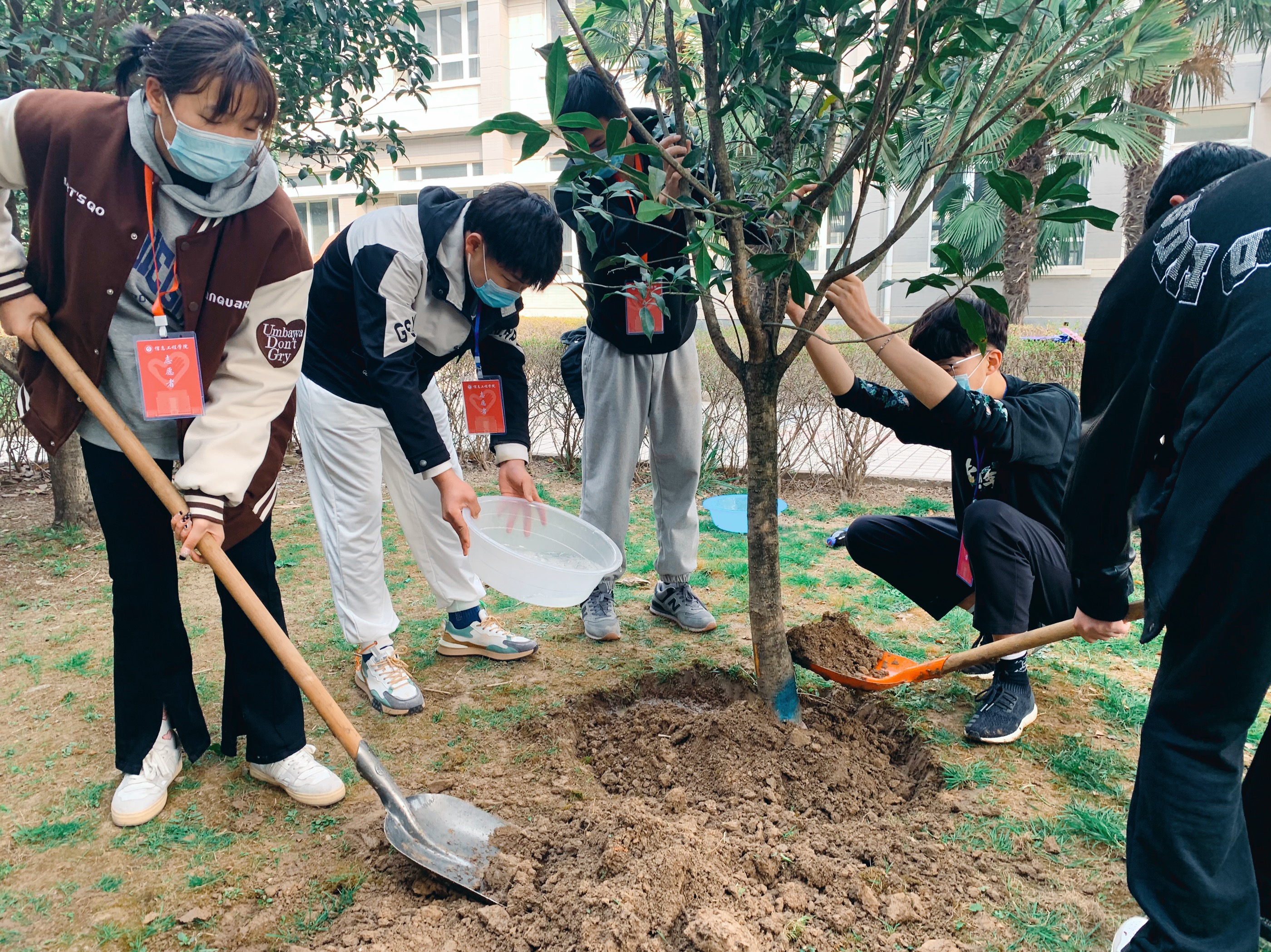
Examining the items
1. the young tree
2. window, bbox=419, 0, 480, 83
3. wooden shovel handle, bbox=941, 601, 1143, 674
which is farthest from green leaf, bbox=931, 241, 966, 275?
window, bbox=419, 0, 480, 83

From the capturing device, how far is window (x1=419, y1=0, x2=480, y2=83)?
20859 mm

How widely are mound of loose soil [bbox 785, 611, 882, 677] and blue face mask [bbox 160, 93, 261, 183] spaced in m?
1.89

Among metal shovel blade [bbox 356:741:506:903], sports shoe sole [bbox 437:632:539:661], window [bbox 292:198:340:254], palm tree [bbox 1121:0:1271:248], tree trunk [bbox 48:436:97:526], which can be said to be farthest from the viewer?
window [bbox 292:198:340:254]

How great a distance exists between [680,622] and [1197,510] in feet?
7.37

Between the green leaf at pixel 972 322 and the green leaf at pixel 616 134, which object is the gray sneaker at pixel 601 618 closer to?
the green leaf at pixel 972 322

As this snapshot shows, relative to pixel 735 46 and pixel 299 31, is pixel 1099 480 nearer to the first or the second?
pixel 735 46

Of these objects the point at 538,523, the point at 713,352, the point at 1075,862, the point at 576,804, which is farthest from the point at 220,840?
the point at 713,352

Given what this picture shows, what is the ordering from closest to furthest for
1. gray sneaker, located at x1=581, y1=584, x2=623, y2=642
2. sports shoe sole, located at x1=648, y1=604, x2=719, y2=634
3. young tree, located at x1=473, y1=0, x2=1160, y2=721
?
young tree, located at x1=473, y1=0, x2=1160, y2=721 < gray sneaker, located at x1=581, y1=584, x2=623, y2=642 < sports shoe sole, located at x1=648, y1=604, x2=719, y2=634

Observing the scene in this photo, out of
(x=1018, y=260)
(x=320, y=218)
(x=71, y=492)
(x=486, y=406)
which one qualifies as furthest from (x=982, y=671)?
(x=320, y=218)

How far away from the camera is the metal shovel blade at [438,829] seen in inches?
70.2

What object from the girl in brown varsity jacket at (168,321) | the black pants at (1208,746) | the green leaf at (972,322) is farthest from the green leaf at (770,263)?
the girl in brown varsity jacket at (168,321)

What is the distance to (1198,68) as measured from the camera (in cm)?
965

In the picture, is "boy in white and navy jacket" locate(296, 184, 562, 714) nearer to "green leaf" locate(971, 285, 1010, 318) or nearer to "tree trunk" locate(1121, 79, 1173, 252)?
"green leaf" locate(971, 285, 1010, 318)

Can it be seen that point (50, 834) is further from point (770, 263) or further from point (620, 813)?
point (770, 263)
